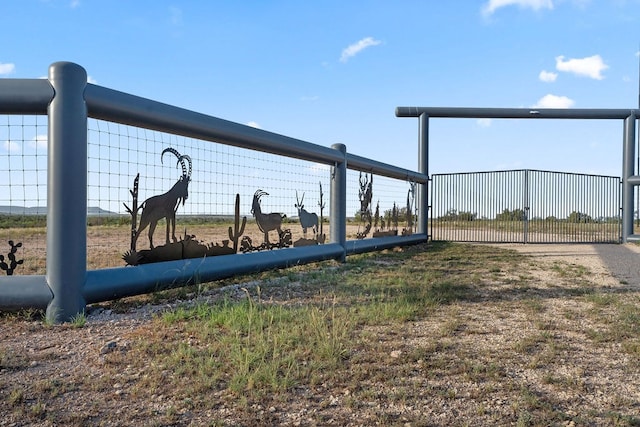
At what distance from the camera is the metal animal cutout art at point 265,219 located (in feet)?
26.2

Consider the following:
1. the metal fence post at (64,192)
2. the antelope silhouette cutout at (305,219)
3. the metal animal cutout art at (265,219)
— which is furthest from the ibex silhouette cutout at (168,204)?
the antelope silhouette cutout at (305,219)

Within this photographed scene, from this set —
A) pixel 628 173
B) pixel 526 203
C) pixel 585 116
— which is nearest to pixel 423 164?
pixel 526 203

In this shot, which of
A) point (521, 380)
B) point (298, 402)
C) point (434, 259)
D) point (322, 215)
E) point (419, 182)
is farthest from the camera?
point (419, 182)

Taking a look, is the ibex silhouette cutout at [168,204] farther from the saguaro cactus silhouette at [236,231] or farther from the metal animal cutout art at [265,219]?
the metal animal cutout art at [265,219]

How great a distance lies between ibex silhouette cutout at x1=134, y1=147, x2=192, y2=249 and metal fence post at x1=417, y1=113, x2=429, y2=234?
10.7 m

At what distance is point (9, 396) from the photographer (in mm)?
2936

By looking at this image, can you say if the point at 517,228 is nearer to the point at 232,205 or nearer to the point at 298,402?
the point at 232,205

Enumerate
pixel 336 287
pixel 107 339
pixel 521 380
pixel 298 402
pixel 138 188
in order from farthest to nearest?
pixel 336 287
pixel 138 188
pixel 107 339
pixel 521 380
pixel 298 402

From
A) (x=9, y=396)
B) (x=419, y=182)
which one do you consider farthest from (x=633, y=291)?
(x=419, y=182)

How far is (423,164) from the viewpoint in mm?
16281

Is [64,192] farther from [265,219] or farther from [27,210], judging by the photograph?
[265,219]

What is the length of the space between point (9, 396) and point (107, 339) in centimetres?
115

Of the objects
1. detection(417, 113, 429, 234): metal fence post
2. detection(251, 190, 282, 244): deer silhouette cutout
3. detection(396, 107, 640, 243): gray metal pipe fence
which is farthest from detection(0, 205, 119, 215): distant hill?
detection(396, 107, 640, 243): gray metal pipe fence

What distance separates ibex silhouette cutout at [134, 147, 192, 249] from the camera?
606cm
